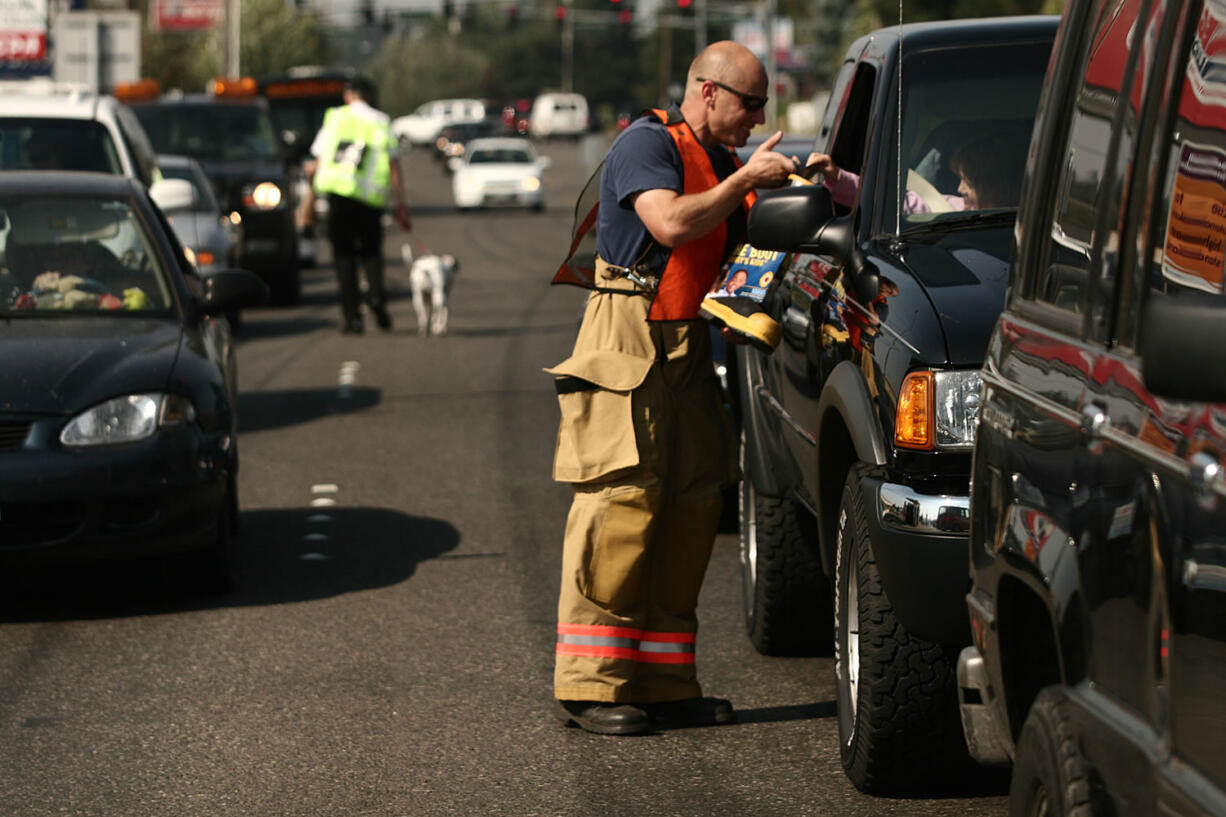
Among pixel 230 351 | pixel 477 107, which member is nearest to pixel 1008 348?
pixel 230 351

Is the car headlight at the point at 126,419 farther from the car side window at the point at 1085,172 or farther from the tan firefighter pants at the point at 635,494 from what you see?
the car side window at the point at 1085,172

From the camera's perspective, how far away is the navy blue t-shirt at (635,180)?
19.2 feet

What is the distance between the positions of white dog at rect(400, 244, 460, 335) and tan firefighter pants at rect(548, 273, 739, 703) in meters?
12.4

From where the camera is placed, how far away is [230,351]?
30.4 feet

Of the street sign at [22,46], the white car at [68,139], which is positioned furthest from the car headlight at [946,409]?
the street sign at [22,46]

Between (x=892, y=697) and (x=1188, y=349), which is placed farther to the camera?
(x=892, y=697)

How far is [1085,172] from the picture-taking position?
145 inches

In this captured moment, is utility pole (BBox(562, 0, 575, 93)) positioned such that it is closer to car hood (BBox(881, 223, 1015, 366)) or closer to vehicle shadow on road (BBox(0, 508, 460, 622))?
vehicle shadow on road (BBox(0, 508, 460, 622))

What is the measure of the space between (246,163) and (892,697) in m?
17.8

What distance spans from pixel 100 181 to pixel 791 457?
3.92 m

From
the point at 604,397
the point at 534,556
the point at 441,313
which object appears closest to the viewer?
the point at 604,397

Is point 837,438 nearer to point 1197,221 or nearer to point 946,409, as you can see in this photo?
point 946,409

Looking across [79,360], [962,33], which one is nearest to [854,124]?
[962,33]

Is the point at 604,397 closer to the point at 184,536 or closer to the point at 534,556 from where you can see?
the point at 184,536
